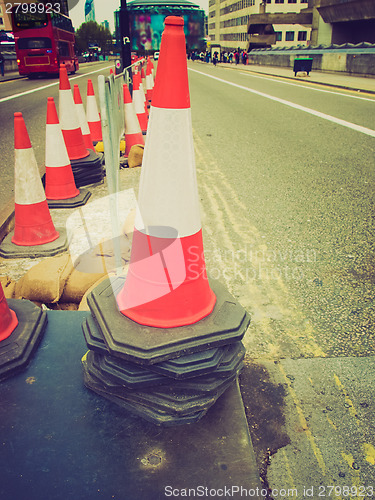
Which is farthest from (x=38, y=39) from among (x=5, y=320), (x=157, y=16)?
(x=5, y=320)

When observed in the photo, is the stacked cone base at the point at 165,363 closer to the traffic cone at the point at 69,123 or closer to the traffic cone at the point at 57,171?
the traffic cone at the point at 57,171

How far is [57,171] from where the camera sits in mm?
4199

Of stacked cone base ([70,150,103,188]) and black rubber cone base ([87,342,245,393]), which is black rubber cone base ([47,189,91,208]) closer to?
stacked cone base ([70,150,103,188])

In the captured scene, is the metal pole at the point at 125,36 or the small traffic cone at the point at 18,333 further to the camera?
the metal pole at the point at 125,36

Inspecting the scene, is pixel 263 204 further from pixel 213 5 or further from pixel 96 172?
pixel 213 5

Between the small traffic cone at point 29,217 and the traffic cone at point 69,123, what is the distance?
61.4 inches

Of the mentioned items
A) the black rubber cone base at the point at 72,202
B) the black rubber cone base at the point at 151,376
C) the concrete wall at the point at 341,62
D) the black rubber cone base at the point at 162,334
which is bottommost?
the black rubber cone base at the point at 72,202

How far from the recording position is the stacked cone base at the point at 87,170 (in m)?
4.84

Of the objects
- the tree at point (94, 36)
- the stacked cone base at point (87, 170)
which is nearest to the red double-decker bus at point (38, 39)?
the stacked cone base at point (87, 170)

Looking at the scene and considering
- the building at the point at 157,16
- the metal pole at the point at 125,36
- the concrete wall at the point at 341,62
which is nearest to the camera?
the building at the point at 157,16

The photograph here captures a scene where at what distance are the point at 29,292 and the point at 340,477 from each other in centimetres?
204

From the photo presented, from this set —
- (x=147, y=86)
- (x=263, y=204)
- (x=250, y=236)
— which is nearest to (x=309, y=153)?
(x=263, y=204)

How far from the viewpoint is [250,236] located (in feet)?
12.1

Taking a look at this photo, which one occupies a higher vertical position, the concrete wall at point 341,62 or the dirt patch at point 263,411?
the concrete wall at point 341,62
